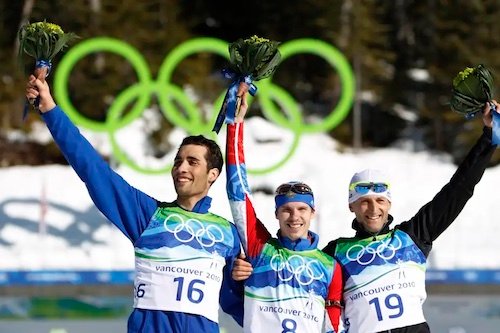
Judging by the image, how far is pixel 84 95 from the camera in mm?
19469

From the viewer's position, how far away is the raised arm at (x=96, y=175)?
3857 millimetres

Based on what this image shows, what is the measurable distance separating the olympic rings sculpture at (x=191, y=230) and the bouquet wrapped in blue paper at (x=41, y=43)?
70 centimetres

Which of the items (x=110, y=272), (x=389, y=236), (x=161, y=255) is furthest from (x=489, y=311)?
(x=161, y=255)

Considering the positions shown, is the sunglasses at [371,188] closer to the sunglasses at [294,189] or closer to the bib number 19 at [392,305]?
the sunglasses at [294,189]

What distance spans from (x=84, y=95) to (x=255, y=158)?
3.60 meters

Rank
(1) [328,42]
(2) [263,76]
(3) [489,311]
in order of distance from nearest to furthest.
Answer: (2) [263,76]
(3) [489,311]
(1) [328,42]

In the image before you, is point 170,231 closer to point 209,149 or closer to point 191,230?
point 191,230

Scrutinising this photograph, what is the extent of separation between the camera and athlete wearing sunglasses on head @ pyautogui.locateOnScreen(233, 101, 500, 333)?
4.24 m

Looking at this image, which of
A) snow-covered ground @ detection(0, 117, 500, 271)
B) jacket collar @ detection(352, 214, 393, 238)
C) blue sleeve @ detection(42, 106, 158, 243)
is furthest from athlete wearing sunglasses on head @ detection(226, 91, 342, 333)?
snow-covered ground @ detection(0, 117, 500, 271)

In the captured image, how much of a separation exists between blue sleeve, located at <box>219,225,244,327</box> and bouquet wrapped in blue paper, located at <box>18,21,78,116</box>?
989 millimetres

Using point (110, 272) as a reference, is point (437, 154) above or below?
above

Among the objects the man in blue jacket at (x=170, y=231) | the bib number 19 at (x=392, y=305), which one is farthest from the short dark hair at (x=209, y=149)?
the bib number 19 at (x=392, y=305)

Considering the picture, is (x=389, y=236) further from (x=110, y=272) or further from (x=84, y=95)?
(x=84, y=95)

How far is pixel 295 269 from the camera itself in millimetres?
4129
